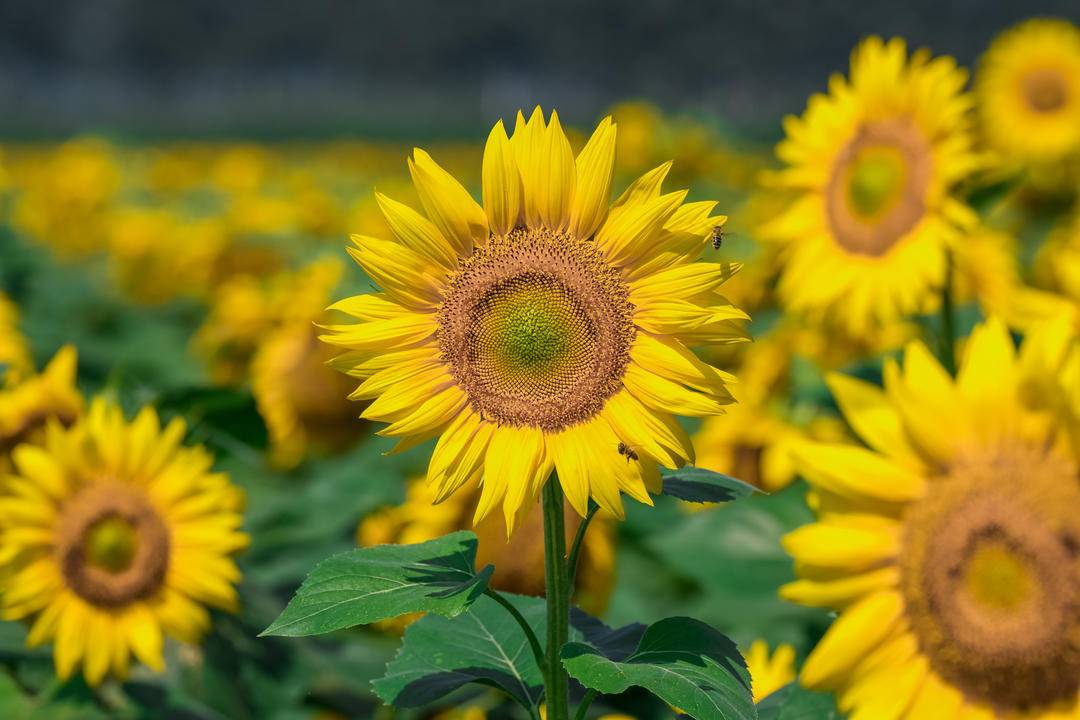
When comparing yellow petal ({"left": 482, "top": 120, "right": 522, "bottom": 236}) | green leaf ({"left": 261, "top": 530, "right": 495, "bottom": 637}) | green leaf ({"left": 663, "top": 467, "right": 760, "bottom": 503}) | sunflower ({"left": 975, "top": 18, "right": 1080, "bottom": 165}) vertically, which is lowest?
green leaf ({"left": 261, "top": 530, "right": 495, "bottom": 637})

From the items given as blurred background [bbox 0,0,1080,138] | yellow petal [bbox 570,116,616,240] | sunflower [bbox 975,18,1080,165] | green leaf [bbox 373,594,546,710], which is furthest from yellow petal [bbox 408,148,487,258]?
blurred background [bbox 0,0,1080,138]

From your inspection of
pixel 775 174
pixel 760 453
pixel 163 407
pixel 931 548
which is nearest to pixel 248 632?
pixel 163 407

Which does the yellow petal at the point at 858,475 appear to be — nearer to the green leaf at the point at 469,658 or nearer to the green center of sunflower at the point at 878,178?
the green leaf at the point at 469,658

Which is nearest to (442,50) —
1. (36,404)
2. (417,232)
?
(36,404)

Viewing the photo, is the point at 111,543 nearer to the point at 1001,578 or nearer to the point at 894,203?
the point at 1001,578

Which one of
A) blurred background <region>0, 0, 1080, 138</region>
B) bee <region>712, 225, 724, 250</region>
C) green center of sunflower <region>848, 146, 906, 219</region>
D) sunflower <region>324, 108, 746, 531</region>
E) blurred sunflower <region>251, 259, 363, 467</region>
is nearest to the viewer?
sunflower <region>324, 108, 746, 531</region>

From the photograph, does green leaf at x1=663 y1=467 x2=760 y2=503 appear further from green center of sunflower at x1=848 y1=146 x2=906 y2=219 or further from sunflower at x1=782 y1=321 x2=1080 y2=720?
green center of sunflower at x1=848 y1=146 x2=906 y2=219

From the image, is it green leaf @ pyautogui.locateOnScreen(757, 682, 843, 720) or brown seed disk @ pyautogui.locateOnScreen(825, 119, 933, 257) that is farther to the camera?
brown seed disk @ pyautogui.locateOnScreen(825, 119, 933, 257)
